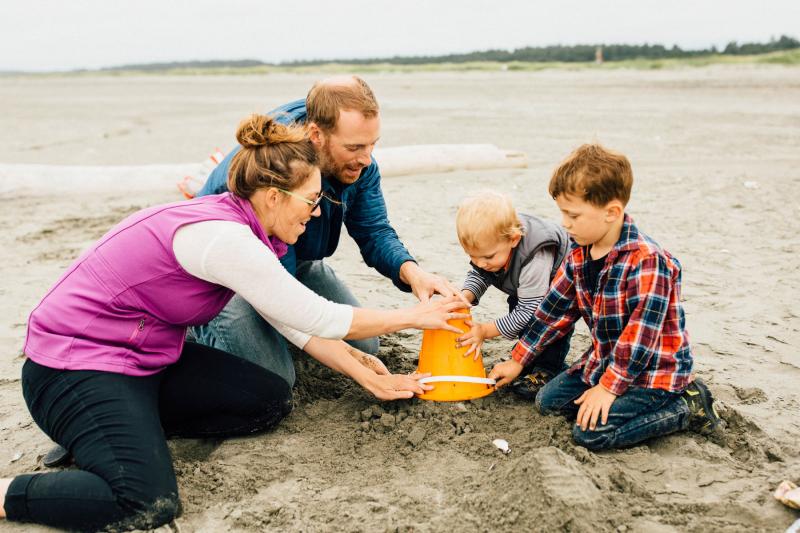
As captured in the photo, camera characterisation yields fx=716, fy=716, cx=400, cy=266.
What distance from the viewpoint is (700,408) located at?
293 centimetres

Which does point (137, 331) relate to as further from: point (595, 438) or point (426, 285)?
point (595, 438)

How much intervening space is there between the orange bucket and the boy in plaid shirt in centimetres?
42

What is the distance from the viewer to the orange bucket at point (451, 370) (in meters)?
3.32

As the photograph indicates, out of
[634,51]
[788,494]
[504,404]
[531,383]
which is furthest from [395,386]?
[634,51]

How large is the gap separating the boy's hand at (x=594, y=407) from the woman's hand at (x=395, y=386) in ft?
2.36

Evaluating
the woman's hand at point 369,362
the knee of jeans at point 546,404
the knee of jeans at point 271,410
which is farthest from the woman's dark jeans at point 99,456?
the knee of jeans at point 546,404

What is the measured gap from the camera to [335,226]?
3.85 m

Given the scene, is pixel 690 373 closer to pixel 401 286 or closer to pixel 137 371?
pixel 401 286

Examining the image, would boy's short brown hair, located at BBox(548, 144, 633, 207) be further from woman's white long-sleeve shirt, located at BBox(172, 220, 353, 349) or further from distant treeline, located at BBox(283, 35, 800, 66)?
distant treeline, located at BBox(283, 35, 800, 66)

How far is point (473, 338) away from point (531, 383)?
36 centimetres

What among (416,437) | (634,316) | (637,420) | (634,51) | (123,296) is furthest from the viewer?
(634,51)

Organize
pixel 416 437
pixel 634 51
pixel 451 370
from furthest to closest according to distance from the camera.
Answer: pixel 634 51, pixel 451 370, pixel 416 437

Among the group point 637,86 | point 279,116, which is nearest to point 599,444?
point 279,116

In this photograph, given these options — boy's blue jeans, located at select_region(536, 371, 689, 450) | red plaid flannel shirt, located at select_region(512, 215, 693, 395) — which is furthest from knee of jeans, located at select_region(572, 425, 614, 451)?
red plaid flannel shirt, located at select_region(512, 215, 693, 395)
